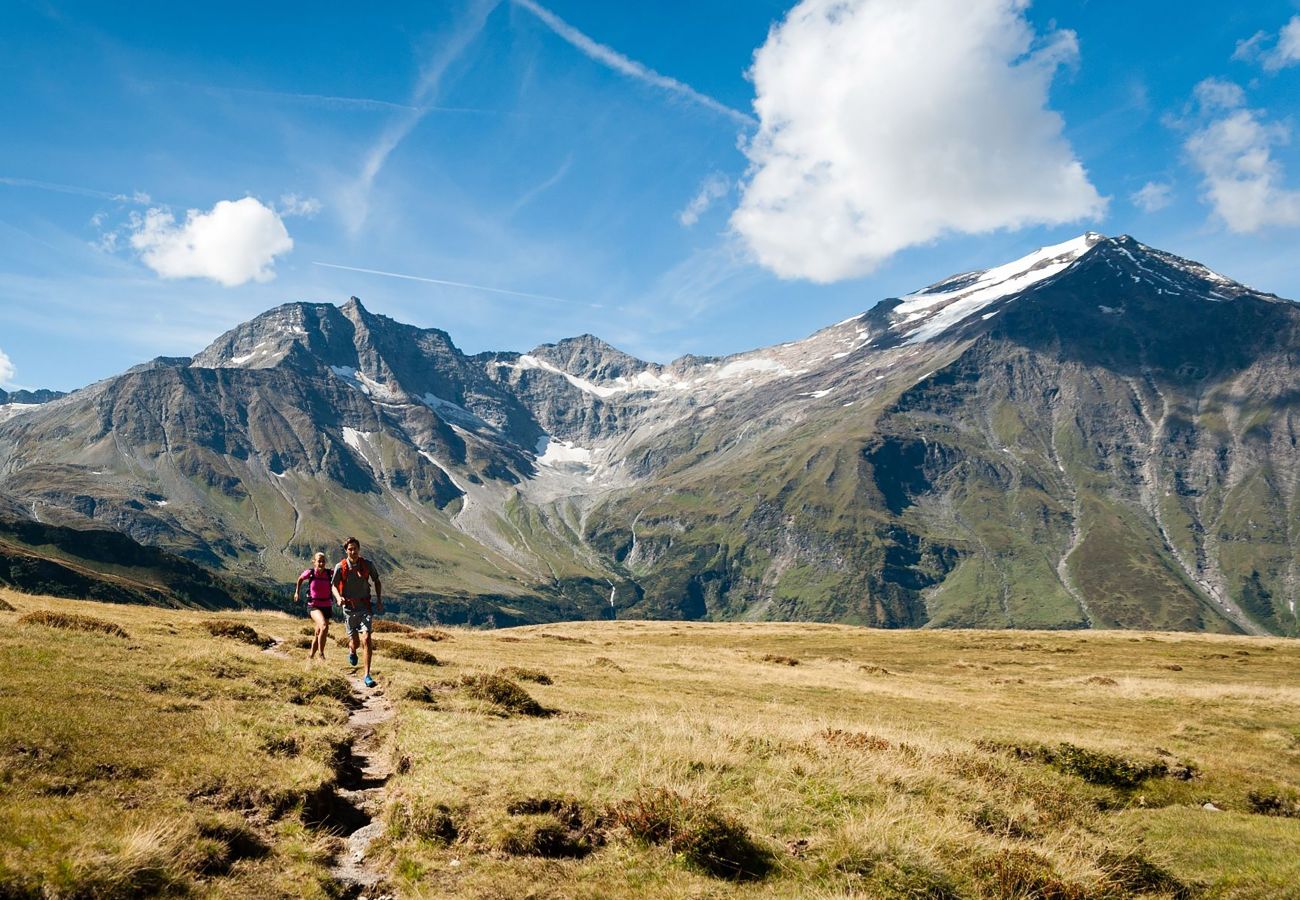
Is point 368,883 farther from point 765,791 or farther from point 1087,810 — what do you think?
point 1087,810

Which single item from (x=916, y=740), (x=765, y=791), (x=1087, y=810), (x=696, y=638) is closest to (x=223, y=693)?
(x=765, y=791)

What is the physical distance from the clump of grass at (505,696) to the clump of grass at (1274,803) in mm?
22968

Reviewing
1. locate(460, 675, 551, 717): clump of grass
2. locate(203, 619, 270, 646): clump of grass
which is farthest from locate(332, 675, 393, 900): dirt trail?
locate(203, 619, 270, 646): clump of grass

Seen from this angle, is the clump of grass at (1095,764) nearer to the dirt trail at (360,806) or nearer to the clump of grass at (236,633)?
the dirt trail at (360,806)

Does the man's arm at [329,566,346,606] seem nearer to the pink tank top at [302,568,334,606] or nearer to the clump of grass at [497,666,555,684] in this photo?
the pink tank top at [302,568,334,606]

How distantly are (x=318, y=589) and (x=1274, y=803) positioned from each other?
33.6m

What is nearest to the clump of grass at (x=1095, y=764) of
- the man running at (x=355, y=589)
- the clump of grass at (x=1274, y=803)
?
the clump of grass at (x=1274, y=803)

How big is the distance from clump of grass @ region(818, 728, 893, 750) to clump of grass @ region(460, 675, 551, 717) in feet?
31.8

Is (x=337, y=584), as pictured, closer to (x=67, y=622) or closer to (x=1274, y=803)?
(x=67, y=622)

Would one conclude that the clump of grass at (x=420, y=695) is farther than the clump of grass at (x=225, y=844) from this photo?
Yes

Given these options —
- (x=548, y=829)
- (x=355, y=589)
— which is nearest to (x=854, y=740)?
(x=548, y=829)

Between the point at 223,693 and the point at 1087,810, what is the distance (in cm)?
2237

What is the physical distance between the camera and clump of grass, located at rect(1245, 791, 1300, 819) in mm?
23234

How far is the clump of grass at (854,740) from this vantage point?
18.8 metres
